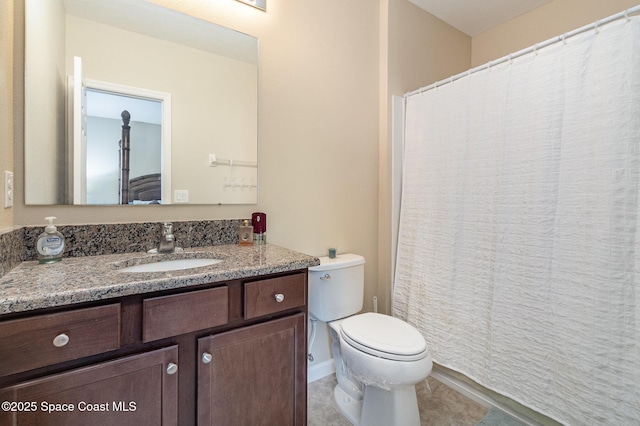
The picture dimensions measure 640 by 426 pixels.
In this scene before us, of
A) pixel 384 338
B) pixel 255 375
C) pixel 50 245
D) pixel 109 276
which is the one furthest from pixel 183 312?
pixel 384 338

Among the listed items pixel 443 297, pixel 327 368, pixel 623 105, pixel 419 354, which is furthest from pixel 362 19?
pixel 327 368

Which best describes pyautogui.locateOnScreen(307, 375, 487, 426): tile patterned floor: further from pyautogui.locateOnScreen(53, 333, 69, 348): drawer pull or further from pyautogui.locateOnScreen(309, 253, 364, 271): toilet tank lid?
pyautogui.locateOnScreen(53, 333, 69, 348): drawer pull

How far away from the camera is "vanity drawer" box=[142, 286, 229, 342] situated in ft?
2.68

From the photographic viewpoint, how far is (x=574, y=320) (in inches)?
48.9

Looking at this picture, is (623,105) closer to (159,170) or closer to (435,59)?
(435,59)

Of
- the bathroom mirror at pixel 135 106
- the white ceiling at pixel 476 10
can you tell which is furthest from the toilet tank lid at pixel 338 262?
the white ceiling at pixel 476 10

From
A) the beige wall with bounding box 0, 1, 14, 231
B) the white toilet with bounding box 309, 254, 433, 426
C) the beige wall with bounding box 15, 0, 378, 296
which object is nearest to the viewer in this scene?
the beige wall with bounding box 0, 1, 14, 231

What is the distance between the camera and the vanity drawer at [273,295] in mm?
987

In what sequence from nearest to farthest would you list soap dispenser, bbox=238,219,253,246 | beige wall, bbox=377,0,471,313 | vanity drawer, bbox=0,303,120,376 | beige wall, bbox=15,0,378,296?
vanity drawer, bbox=0,303,120,376, soap dispenser, bbox=238,219,253,246, beige wall, bbox=15,0,378,296, beige wall, bbox=377,0,471,313

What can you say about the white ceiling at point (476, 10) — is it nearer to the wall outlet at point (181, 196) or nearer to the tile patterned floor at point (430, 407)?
the wall outlet at point (181, 196)

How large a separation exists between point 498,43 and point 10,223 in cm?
317

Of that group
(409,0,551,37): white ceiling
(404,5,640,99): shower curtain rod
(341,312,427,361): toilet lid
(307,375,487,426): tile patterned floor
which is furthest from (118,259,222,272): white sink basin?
(409,0,551,37): white ceiling

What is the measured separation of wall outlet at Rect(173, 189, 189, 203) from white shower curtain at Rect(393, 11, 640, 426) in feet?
4.46

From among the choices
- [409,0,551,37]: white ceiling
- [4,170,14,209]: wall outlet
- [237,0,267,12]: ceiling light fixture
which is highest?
[409,0,551,37]: white ceiling
